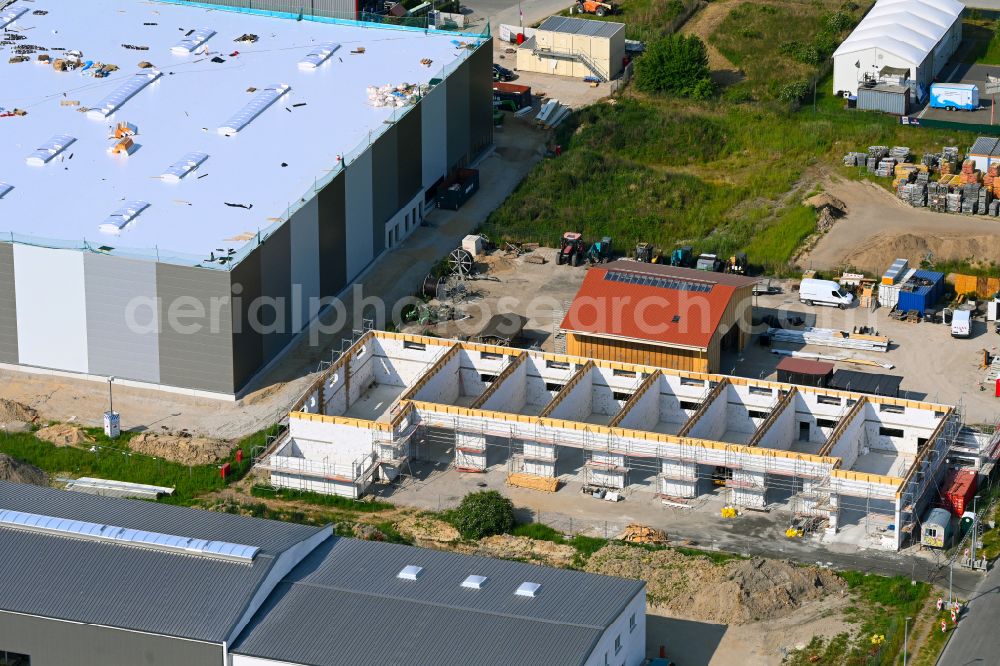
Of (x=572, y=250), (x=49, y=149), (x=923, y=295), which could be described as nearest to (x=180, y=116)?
(x=49, y=149)

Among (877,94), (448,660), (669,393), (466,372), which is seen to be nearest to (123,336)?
(466,372)

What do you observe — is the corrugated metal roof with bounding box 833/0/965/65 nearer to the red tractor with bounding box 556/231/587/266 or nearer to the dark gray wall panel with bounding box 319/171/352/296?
the red tractor with bounding box 556/231/587/266

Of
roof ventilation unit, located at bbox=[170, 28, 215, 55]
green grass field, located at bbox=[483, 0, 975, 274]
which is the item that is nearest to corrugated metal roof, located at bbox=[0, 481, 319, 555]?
green grass field, located at bbox=[483, 0, 975, 274]

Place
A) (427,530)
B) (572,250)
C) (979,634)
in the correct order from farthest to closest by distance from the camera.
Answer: (572,250) < (427,530) < (979,634)

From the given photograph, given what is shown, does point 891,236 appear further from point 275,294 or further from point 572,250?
point 275,294

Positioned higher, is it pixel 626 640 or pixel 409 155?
pixel 409 155

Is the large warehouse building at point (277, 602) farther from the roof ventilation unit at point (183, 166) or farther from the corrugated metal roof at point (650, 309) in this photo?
the roof ventilation unit at point (183, 166)
